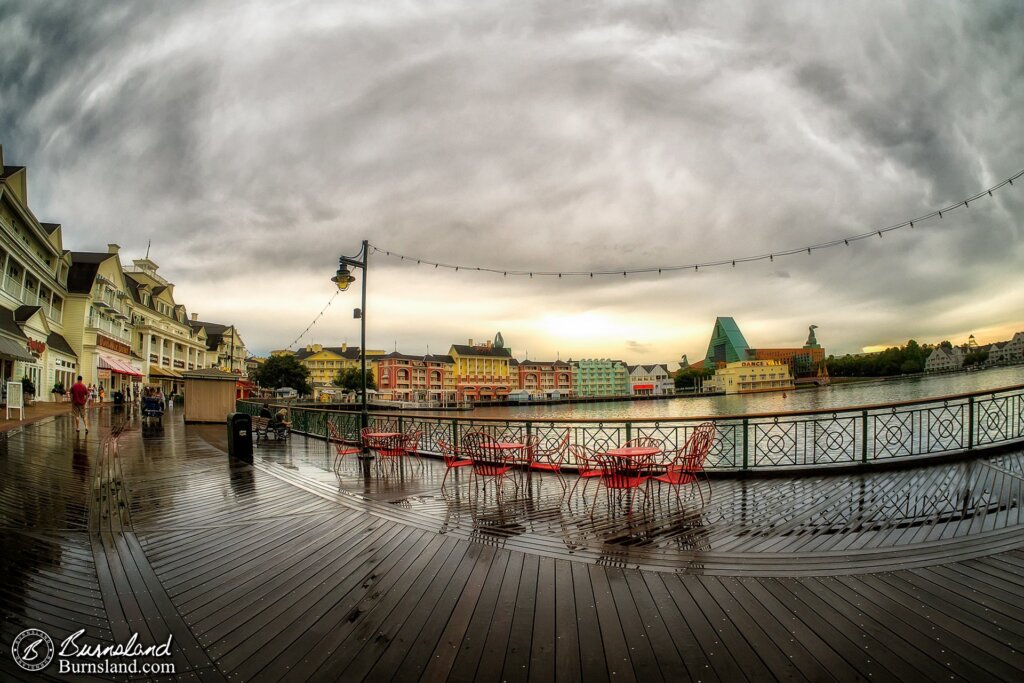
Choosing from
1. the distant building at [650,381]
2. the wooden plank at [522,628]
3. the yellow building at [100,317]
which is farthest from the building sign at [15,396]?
the distant building at [650,381]

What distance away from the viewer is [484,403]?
296ft

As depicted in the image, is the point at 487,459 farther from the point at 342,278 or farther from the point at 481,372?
the point at 481,372

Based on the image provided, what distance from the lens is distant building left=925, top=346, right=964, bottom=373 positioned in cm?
11388

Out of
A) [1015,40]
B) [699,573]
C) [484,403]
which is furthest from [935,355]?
[699,573]

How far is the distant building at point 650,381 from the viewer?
14138 cm

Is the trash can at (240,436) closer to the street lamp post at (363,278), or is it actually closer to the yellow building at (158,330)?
the street lamp post at (363,278)

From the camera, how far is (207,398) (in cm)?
1848

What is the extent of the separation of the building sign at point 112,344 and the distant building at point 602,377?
4304 inches

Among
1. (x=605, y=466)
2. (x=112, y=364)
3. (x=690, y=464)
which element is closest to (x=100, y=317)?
(x=112, y=364)

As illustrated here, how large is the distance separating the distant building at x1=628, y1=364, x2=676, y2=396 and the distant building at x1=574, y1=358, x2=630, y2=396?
3778 mm

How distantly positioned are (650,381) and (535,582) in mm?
149523

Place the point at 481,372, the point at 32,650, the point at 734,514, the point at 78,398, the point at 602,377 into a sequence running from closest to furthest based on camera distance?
the point at 32,650 → the point at 734,514 → the point at 78,398 → the point at 481,372 → the point at 602,377

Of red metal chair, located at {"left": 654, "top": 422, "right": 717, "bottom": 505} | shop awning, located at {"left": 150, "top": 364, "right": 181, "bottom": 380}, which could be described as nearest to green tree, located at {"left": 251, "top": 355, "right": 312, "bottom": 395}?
shop awning, located at {"left": 150, "top": 364, "right": 181, "bottom": 380}

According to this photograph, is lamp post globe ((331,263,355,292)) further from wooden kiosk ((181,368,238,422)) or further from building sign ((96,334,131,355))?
building sign ((96,334,131,355))
